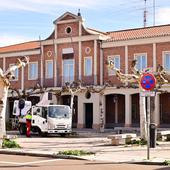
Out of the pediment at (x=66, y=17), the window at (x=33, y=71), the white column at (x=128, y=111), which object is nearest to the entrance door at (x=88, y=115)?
the white column at (x=128, y=111)

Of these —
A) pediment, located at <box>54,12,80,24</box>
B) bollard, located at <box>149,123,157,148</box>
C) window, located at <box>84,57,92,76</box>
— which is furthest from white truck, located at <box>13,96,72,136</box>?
pediment, located at <box>54,12,80,24</box>

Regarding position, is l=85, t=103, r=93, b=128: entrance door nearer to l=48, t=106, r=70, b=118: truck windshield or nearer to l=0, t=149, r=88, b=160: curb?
l=48, t=106, r=70, b=118: truck windshield

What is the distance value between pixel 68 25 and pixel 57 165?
106ft

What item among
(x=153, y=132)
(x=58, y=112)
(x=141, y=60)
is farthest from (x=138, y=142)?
(x=141, y=60)

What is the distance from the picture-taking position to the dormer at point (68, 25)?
153ft

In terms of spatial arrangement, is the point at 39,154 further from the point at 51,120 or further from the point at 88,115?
the point at 88,115

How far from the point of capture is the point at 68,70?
47094 millimetres

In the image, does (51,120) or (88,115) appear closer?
(51,120)

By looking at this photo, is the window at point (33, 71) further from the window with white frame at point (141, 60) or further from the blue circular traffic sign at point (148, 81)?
the blue circular traffic sign at point (148, 81)

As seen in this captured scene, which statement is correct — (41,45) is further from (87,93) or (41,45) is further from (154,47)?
(154,47)

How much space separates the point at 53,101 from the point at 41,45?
5.91m

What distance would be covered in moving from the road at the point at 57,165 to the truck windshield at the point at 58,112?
14654 mm

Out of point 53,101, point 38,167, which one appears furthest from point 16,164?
point 53,101

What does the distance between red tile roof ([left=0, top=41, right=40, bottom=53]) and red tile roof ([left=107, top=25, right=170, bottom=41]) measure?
8.57 m
